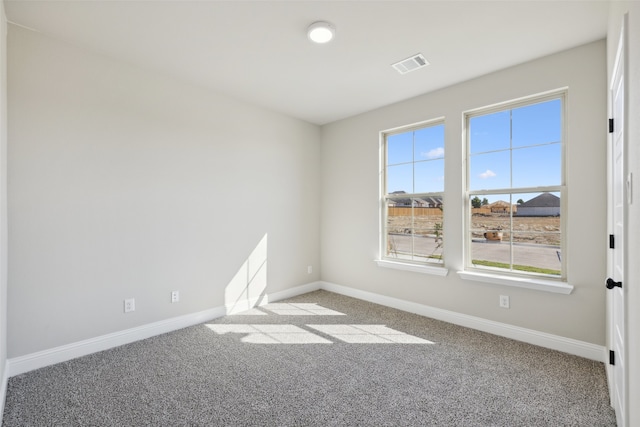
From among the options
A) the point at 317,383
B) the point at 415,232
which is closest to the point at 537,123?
the point at 415,232

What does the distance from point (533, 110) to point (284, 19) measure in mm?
2544

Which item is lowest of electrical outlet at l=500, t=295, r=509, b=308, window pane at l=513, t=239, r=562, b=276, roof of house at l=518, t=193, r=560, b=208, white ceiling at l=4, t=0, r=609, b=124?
electrical outlet at l=500, t=295, r=509, b=308

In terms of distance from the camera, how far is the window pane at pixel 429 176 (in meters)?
3.67

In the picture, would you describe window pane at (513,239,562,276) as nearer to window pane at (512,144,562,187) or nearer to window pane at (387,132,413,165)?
window pane at (512,144,562,187)

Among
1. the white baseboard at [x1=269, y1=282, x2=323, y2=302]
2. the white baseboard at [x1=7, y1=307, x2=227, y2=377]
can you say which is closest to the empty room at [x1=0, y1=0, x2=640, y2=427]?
the white baseboard at [x1=7, y1=307, x2=227, y2=377]

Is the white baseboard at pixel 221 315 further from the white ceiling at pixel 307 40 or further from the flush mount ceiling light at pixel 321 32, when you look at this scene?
the flush mount ceiling light at pixel 321 32

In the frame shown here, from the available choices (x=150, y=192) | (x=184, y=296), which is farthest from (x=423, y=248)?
(x=150, y=192)

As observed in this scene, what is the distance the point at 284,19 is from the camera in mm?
2279

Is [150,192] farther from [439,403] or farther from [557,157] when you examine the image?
[557,157]

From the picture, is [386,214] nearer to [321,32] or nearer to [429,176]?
[429,176]

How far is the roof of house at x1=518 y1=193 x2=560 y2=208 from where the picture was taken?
286 cm

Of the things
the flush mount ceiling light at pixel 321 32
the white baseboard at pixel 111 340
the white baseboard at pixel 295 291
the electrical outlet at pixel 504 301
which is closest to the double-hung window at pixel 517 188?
the electrical outlet at pixel 504 301

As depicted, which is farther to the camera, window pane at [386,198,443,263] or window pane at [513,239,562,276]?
window pane at [386,198,443,263]

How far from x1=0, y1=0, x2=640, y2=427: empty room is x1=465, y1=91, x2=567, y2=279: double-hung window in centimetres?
2
